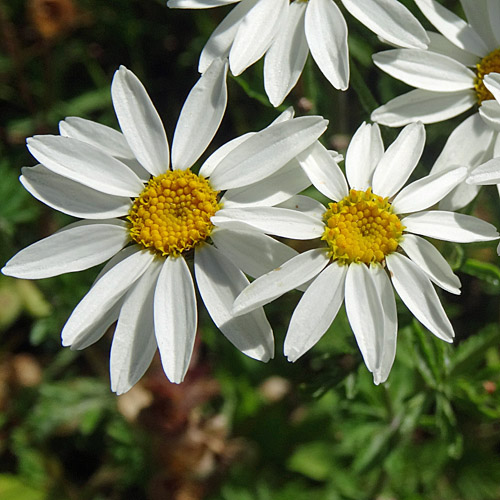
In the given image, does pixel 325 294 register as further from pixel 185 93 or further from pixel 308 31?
pixel 185 93

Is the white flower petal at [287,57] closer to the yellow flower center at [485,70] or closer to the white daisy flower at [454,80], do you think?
the white daisy flower at [454,80]

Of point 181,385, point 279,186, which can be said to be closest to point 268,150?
point 279,186

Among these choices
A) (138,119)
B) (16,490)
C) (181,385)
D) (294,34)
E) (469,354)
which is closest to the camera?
(138,119)

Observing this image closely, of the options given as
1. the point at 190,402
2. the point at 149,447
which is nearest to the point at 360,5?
the point at 190,402

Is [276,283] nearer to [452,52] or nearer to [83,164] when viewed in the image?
[83,164]

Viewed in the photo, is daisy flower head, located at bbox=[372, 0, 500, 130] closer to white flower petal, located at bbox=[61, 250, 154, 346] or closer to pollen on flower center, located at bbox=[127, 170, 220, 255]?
pollen on flower center, located at bbox=[127, 170, 220, 255]

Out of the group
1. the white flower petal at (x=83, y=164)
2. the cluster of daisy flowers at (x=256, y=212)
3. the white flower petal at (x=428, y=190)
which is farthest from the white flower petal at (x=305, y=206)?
the white flower petal at (x=83, y=164)
